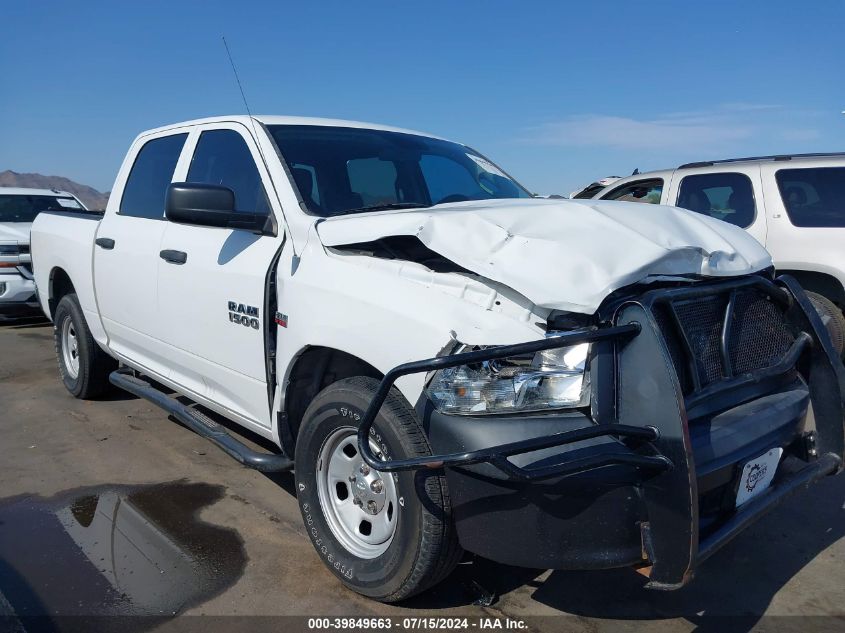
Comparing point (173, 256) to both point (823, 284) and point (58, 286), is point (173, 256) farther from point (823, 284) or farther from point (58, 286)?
point (823, 284)

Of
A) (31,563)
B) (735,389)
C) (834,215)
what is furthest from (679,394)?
(834,215)

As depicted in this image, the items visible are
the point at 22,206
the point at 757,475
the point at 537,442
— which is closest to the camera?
the point at 537,442

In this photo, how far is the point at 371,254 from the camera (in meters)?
2.80

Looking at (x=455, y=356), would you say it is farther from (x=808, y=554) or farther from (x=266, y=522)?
(x=808, y=554)

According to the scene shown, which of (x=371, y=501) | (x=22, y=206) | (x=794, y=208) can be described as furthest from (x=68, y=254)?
(x=794, y=208)

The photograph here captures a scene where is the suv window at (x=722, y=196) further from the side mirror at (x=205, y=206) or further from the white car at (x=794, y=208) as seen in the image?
the side mirror at (x=205, y=206)

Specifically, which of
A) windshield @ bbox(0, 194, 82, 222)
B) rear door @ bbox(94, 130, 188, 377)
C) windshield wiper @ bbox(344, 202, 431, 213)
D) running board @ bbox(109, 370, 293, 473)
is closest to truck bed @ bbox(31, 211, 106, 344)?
rear door @ bbox(94, 130, 188, 377)

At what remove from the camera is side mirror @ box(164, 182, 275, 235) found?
10.5 feet

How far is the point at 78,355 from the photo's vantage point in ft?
18.0

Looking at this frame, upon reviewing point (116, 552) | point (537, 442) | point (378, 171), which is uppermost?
point (378, 171)

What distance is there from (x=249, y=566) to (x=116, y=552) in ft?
2.13

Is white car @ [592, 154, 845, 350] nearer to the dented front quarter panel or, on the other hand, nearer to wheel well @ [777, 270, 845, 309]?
wheel well @ [777, 270, 845, 309]

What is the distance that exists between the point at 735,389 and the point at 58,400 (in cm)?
515

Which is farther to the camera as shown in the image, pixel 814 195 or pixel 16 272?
pixel 16 272
